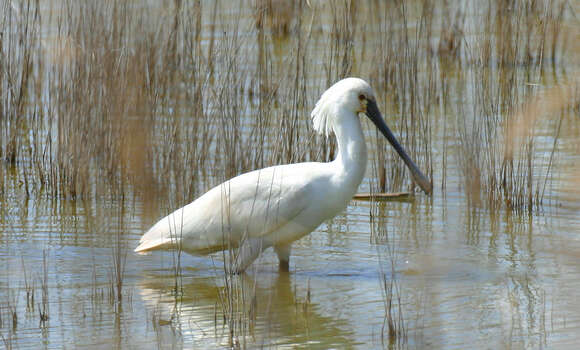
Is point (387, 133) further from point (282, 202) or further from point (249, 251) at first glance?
point (249, 251)

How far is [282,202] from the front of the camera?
19.2 feet

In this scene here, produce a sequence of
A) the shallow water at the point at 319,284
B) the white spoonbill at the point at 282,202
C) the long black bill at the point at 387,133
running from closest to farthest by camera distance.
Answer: the shallow water at the point at 319,284 < the white spoonbill at the point at 282,202 < the long black bill at the point at 387,133

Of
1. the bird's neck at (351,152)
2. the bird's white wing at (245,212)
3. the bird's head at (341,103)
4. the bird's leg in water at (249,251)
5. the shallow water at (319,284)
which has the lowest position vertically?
the shallow water at (319,284)

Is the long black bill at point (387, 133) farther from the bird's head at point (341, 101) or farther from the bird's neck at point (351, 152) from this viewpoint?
the bird's neck at point (351, 152)

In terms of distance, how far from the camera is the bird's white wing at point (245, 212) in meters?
5.84

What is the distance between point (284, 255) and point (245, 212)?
1.22 feet

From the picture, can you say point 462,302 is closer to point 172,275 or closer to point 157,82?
point 172,275

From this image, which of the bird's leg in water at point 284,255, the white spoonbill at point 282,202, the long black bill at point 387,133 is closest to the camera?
the white spoonbill at point 282,202

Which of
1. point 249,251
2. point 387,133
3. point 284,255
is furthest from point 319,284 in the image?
point 387,133

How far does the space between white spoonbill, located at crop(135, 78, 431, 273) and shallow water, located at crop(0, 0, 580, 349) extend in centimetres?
19

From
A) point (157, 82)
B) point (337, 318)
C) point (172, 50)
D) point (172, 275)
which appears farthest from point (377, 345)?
point (172, 50)

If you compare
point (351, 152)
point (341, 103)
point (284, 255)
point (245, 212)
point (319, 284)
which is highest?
point (341, 103)

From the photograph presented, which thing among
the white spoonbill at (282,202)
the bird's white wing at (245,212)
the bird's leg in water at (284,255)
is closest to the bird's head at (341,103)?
the white spoonbill at (282,202)

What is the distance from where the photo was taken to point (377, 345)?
15.2 feet
